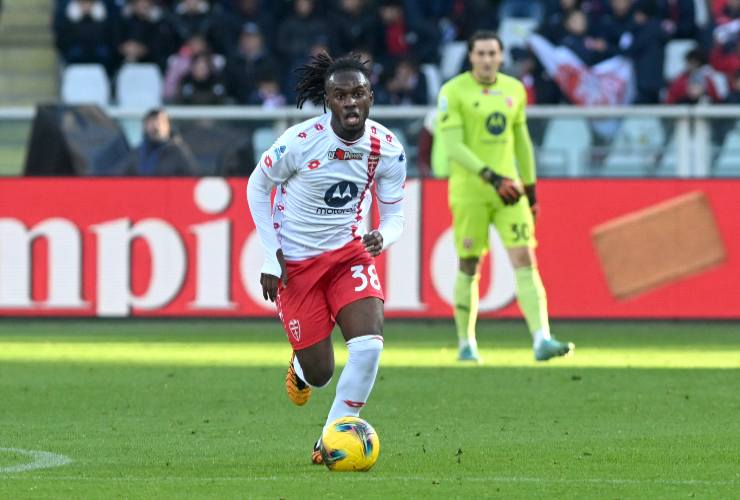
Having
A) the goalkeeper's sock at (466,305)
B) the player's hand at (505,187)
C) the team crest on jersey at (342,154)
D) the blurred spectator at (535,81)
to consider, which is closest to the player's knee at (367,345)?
the team crest on jersey at (342,154)

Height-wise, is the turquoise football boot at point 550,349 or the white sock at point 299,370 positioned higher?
the white sock at point 299,370

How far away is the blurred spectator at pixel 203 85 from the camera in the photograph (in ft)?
66.6

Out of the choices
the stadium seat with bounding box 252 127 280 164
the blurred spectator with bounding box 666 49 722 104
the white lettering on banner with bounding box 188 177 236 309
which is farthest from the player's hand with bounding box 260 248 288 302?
the blurred spectator with bounding box 666 49 722 104

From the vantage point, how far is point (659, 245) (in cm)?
1725

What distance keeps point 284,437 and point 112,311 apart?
855cm

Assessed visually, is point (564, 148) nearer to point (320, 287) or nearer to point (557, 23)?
point (557, 23)

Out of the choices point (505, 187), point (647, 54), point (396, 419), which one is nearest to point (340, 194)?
point (396, 419)

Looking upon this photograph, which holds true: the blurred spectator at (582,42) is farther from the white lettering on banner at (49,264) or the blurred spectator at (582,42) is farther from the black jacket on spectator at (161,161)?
the white lettering on banner at (49,264)

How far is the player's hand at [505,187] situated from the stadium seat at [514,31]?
28.3ft

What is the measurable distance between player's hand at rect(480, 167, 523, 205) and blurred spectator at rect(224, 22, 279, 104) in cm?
796

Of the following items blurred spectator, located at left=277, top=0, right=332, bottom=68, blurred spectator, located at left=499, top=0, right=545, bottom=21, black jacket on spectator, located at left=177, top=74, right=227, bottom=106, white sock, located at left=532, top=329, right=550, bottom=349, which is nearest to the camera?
white sock, located at left=532, top=329, right=550, bottom=349

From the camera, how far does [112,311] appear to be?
17.4 m

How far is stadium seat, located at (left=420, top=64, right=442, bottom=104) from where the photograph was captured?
20562 mm

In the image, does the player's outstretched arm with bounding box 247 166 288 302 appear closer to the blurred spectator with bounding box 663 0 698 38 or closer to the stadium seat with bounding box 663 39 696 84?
the stadium seat with bounding box 663 39 696 84
